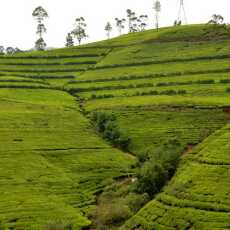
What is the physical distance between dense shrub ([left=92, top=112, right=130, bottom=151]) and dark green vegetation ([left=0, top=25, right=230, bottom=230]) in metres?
0.23

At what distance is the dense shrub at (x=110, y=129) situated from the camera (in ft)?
384

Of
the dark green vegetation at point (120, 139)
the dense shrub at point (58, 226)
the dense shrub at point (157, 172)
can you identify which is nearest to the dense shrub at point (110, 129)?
the dark green vegetation at point (120, 139)

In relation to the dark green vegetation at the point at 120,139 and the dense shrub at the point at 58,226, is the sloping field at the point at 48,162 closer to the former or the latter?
the dark green vegetation at the point at 120,139

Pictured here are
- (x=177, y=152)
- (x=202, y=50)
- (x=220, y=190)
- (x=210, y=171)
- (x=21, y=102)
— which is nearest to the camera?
(x=220, y=190)

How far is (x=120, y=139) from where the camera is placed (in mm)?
116688

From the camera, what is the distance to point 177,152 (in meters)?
98.8

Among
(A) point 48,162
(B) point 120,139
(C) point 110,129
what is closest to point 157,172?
(A) point 48,162

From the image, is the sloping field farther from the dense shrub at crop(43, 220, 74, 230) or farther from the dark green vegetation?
the dense shrub at crop(43, 220, 74, 230)

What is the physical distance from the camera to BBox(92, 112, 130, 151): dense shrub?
117 meters

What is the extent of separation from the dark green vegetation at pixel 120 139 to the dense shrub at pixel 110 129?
23 cm

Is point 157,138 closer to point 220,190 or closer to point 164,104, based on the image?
point 164,104

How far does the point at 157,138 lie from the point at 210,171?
31.3 metres

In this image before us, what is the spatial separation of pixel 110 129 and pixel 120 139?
20.8 ft

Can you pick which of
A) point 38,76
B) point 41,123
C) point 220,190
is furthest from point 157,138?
point 38,76
